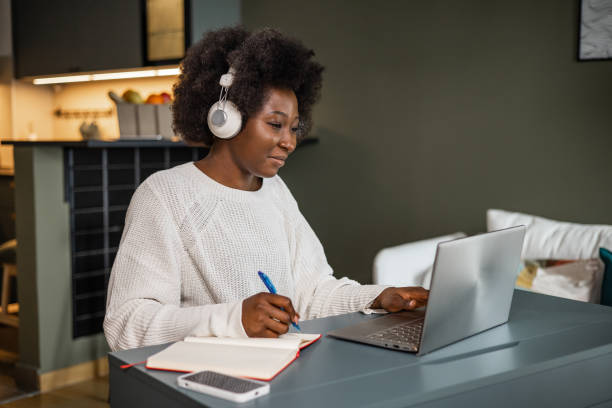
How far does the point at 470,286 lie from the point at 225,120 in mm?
655

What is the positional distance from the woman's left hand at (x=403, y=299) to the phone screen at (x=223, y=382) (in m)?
0.50

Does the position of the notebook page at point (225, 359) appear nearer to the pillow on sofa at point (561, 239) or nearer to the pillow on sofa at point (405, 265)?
the pillow on sofa at point (405, 265)

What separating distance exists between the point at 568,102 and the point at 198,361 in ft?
7.25

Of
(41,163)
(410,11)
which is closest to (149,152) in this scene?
(41,163)

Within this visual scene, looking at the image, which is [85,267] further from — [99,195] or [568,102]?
[568,102]

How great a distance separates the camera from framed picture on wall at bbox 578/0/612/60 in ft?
8.23

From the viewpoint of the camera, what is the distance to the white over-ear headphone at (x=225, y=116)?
1.42m

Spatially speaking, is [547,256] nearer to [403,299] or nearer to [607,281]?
[607,281]

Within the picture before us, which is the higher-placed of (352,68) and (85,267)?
(352,68)

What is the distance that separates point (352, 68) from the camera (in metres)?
3.36

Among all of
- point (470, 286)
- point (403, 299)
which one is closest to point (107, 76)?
point (403, 299)

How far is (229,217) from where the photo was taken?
1434 mm

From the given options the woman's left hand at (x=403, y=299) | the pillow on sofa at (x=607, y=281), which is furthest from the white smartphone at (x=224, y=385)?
the pillow on sofa at (x=607, y=281)

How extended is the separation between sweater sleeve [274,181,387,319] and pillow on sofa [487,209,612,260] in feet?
4.02
